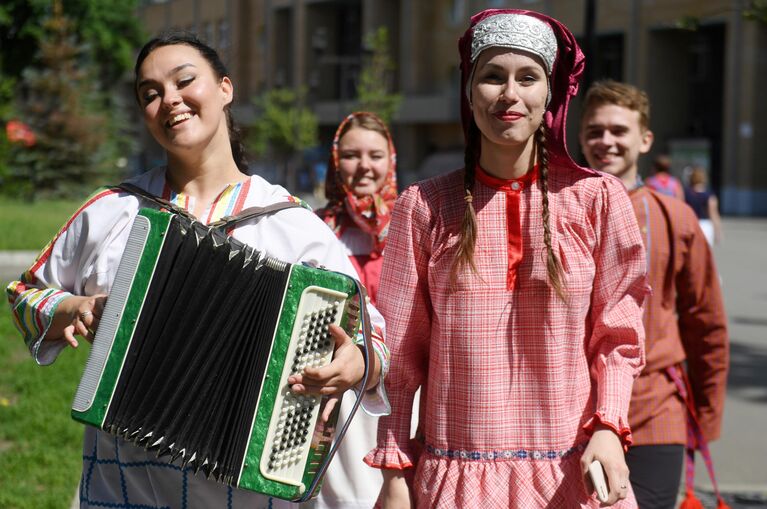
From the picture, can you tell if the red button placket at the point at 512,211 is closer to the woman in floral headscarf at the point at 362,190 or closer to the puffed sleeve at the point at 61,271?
the puffed sleeve at the point at 61,271

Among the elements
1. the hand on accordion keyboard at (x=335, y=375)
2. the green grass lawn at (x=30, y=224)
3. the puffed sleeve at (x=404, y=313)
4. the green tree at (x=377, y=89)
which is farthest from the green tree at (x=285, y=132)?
the hand on accordion keyboard at (x=335, y=375)

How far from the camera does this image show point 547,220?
295 cm

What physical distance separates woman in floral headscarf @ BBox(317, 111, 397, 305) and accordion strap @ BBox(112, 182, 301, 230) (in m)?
2.19

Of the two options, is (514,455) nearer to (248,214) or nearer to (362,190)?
(248,214)

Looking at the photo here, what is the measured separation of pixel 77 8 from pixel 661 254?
41674mm

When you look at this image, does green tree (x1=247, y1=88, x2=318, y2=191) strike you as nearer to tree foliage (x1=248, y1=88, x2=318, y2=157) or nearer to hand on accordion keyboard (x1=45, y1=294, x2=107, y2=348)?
tree foliage (x1=248, y1=88, x2=318, y2=157)

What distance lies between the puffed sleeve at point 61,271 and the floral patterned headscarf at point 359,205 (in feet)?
7.67

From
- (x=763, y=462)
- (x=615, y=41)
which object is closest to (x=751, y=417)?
(x=763, y=462)

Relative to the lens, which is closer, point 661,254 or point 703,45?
point 661,254

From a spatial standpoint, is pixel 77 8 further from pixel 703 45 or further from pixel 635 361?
pixel 635 361

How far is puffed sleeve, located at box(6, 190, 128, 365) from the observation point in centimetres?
301

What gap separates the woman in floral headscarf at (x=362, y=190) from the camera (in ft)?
17.5

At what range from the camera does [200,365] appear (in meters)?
2.73

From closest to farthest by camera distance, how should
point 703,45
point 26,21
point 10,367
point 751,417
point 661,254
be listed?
point 661,254 < point 751,417 < point 10,367 < point 26,21 < point 703,45
